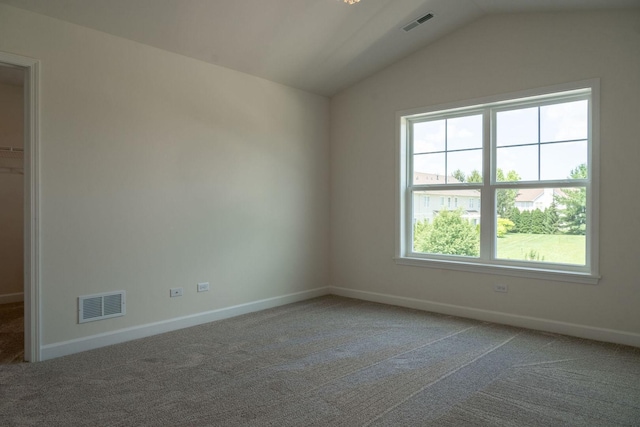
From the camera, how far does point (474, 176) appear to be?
4859 mm

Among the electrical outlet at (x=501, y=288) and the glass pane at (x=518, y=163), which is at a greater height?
the glass pane at (x=518, y=163)

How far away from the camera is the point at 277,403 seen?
8.73 feet

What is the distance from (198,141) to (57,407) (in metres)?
2.72

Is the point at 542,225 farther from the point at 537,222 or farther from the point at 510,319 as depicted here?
the point at 510,319

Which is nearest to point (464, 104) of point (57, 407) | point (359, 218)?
point (359, 218)

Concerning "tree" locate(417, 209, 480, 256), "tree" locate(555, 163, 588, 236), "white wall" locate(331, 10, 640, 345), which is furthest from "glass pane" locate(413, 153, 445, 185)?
"tree" locate(555, 163, 588, 236)

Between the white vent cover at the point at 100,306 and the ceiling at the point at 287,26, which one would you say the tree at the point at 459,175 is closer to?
the ceiling at the point at 287,26

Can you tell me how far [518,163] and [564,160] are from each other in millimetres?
439

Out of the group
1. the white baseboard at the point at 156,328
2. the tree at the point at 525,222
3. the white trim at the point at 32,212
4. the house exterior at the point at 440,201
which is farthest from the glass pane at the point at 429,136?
the white trim at the point at 32,212

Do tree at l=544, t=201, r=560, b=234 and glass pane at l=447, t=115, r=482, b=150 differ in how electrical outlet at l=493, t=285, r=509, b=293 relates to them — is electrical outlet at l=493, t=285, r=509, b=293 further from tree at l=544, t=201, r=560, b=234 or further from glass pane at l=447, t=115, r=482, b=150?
glass pane at l=447, t=115, r=482, b=150

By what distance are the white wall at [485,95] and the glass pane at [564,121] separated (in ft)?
0.77

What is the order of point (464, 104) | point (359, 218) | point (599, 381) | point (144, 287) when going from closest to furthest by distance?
point (599, 381) < point (144, 287) < point (464, 104) < point (359, 218)

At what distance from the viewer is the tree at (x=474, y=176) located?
4822 mm

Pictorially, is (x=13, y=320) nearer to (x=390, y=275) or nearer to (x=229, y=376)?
(x=229, y=376)
